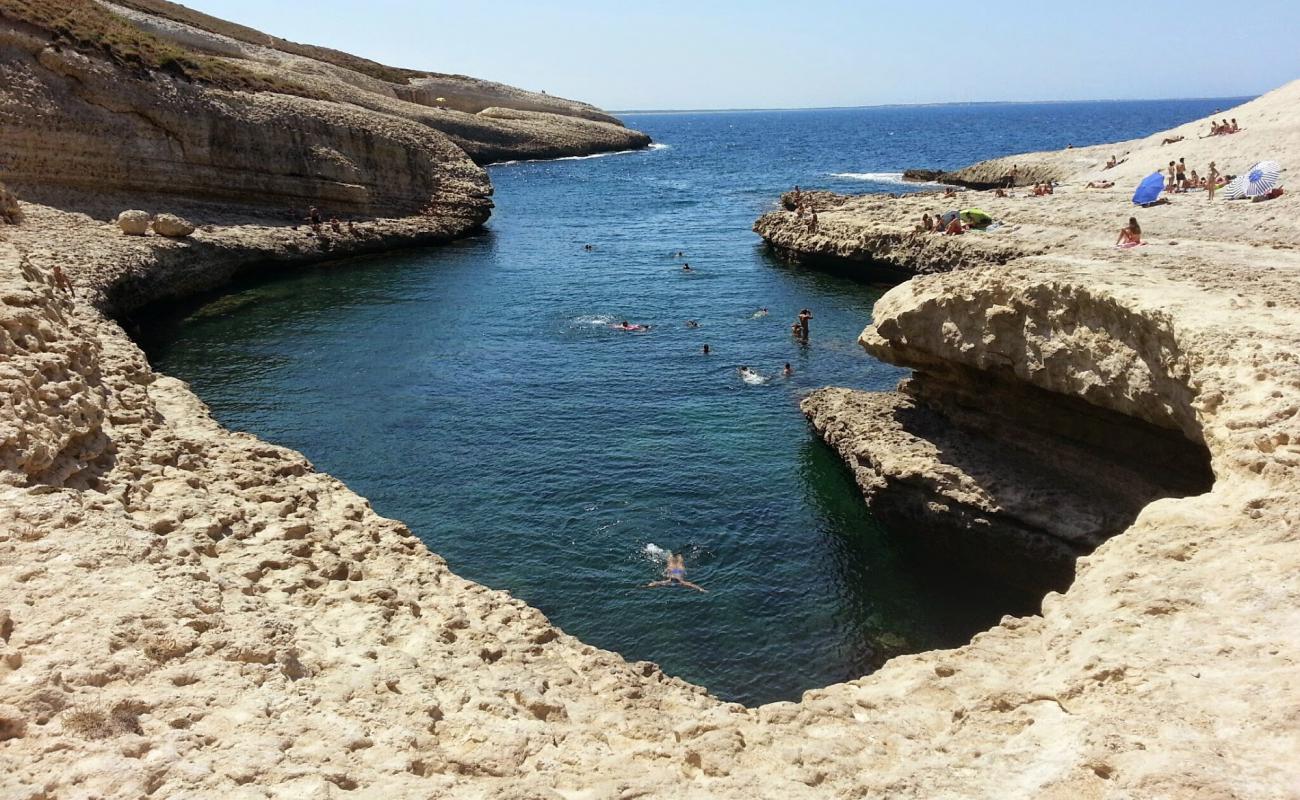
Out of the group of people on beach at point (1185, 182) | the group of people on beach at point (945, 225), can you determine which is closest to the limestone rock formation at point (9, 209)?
the group of people on beach at point (945, 225)

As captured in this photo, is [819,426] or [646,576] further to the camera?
[819,426]

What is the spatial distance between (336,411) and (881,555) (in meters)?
17.9

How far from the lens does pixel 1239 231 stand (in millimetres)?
29578

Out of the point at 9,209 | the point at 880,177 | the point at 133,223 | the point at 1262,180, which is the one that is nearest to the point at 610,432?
the point at 9,209

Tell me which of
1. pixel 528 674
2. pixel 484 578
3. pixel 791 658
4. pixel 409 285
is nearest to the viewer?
pixel 528 674

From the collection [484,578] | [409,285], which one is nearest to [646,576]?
[484,578]

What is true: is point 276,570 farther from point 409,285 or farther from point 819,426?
point 409,285

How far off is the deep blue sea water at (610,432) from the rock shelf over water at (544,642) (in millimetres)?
4875

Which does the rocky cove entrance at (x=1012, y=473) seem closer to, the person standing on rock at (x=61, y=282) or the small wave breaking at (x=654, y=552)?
the small wave breaking at (x=654, y=552)

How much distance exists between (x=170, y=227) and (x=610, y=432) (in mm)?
29132

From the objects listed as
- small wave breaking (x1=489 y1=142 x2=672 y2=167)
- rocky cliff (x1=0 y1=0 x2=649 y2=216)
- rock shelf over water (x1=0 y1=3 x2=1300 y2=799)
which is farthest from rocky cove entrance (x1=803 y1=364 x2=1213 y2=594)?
small wave breaking (x1=489 y1=142 x2=672 y2=167)

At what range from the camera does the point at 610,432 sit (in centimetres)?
2545

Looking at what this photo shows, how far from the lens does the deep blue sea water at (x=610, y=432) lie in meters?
17.1

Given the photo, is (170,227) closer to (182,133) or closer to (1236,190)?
(182,133)
